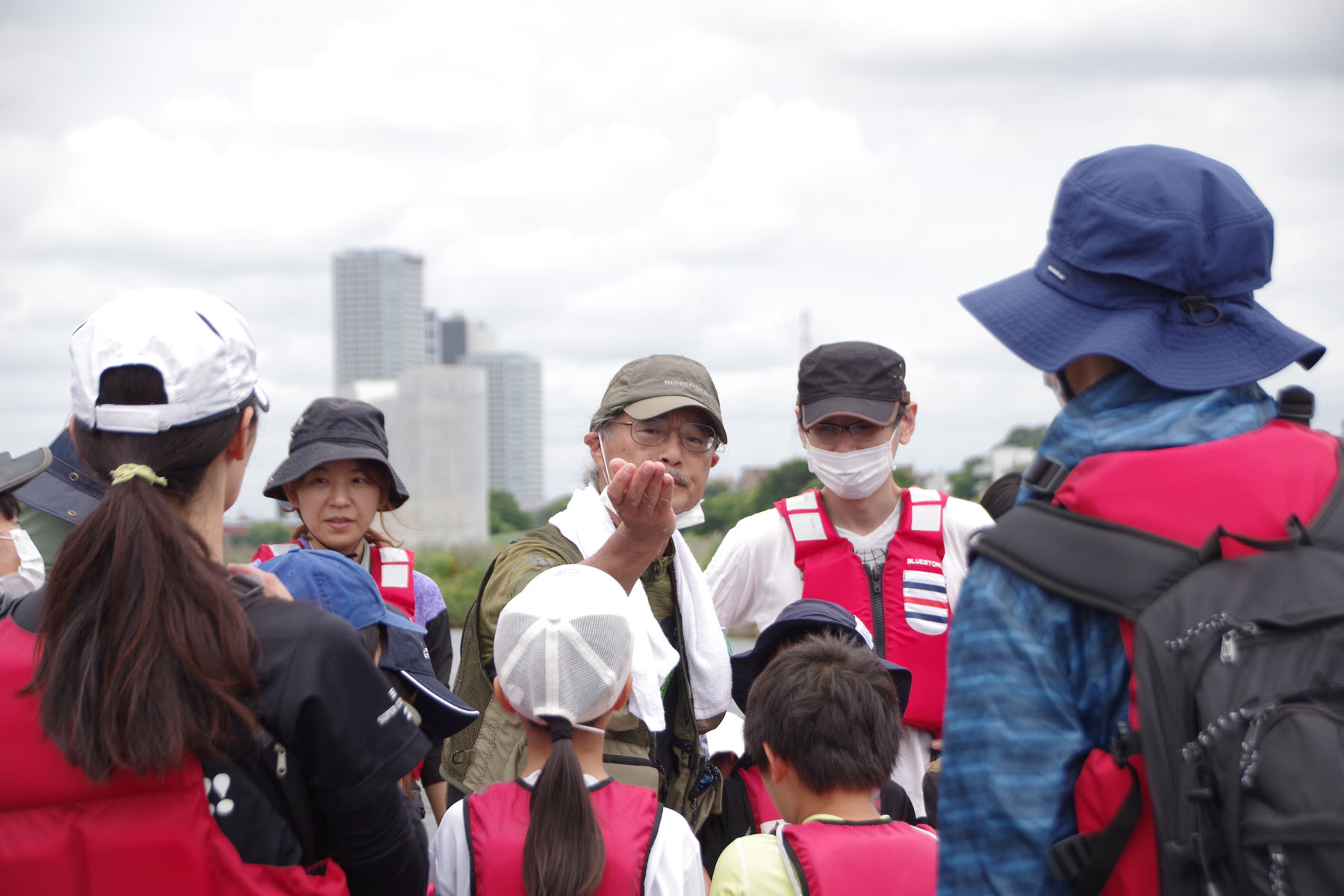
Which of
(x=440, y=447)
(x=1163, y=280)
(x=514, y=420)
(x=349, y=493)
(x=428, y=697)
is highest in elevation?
(x=1163, y=280)

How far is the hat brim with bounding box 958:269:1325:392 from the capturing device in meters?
1.62

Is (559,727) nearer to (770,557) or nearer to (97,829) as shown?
(97,829)

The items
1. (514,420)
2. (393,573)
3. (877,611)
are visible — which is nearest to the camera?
(877,611)

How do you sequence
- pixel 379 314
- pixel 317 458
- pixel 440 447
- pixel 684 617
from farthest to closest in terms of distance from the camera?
pixel 379 314, pixel 440 447, pixel 317 458, pixel 684 617

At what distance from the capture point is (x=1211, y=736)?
138cm

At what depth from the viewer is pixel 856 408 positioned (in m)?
4.15

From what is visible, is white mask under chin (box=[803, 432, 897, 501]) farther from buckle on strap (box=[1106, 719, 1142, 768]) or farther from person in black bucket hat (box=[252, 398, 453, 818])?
buckle on strap (box=[1106, 719, 1142, 768])

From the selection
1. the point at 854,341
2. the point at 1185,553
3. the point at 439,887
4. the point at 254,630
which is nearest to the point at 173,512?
the point at 254,630

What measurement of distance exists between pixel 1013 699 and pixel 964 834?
0.21 m

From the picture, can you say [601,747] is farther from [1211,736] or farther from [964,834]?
[1211,736]

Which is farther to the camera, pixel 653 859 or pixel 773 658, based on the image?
pixel 773 658

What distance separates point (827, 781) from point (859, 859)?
0.70ft

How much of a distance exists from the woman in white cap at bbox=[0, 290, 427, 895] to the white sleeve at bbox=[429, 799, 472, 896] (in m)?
0.65

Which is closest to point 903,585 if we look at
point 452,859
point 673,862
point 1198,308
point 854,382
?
point 854,382
